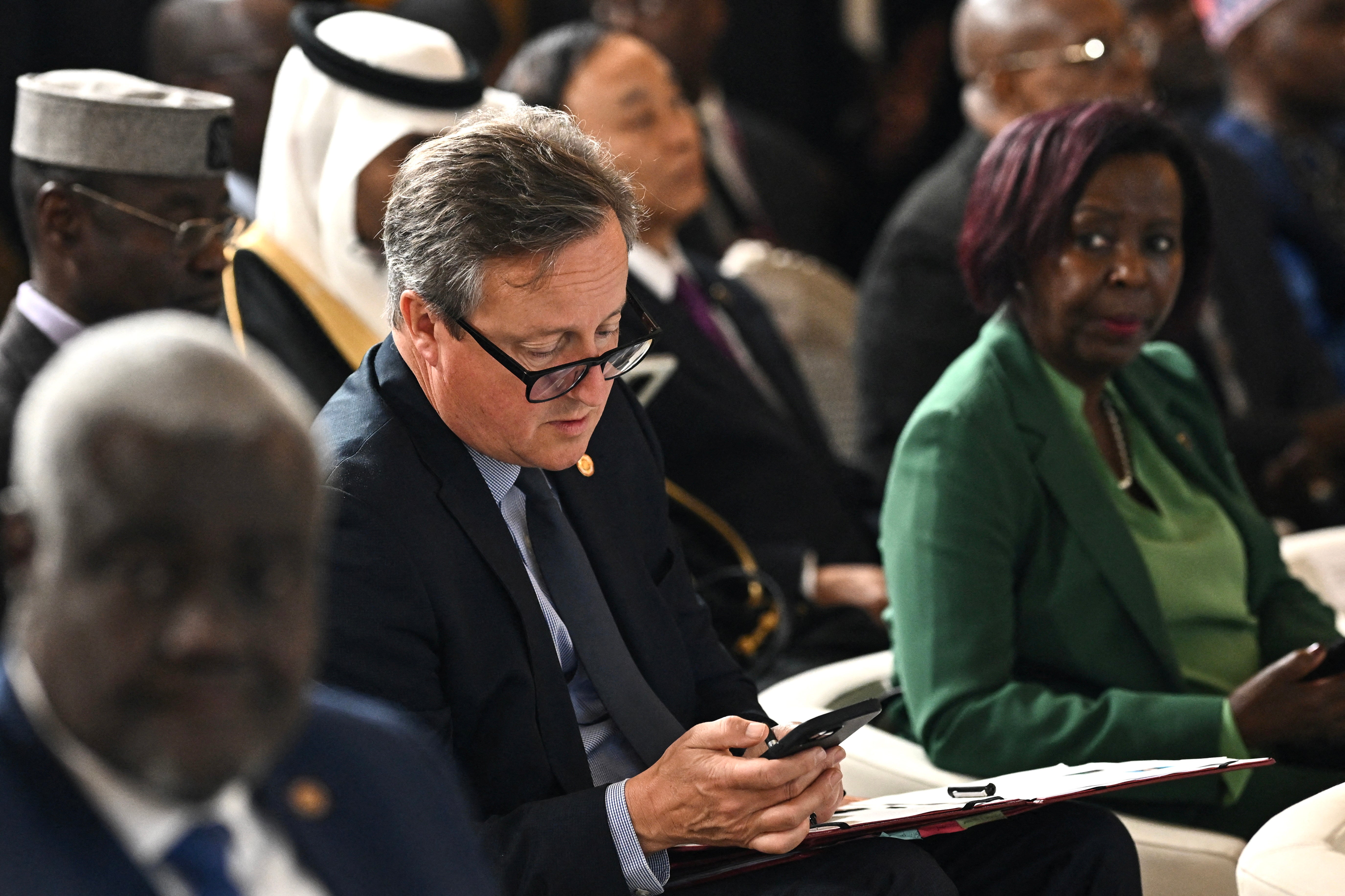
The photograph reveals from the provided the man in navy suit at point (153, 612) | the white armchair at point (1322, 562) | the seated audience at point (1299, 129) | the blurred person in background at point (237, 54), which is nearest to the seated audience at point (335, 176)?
the blurred person in background at point (237, 54)

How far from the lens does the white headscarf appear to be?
10.1ft

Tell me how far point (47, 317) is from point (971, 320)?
7.08ft

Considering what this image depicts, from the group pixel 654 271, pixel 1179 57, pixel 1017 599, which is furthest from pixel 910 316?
pixel 1179 57

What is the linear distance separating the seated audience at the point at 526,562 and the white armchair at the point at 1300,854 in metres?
0.36

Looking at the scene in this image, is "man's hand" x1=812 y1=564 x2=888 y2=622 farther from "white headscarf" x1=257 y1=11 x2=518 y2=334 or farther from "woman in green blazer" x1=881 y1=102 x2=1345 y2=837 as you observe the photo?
"white headscarf" x1=257 y1=11 x2=518 y2=334

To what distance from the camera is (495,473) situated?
6.73ft

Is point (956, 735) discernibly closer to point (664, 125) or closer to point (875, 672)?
point (875, 672)

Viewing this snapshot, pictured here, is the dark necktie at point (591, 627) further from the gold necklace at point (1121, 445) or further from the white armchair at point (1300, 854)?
the gold necklace at point (1121, 445)

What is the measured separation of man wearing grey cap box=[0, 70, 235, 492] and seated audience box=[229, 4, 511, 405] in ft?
0.74

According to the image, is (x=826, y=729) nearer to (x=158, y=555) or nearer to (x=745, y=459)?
(x=158, y=555)

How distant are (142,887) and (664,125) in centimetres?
326

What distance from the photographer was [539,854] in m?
1.88

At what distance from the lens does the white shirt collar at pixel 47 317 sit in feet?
8.68

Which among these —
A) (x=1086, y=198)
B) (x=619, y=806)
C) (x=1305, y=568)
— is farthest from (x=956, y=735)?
(x=1305, y=568)
